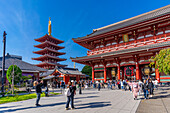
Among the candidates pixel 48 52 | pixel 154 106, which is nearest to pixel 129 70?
pixel 154 106

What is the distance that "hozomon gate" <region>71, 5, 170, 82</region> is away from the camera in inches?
692

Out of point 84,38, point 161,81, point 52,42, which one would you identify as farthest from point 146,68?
point 52,42

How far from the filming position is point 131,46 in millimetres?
20469

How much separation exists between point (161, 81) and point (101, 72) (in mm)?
10311

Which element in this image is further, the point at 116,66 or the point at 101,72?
the point at 101,72

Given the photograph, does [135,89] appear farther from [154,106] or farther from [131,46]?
[131,46]

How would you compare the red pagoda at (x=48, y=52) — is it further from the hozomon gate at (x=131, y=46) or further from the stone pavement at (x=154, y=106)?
the stone pavement at (x=154, y=106)

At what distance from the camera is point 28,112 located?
22.3 feet

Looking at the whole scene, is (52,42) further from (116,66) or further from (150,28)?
(150,28)

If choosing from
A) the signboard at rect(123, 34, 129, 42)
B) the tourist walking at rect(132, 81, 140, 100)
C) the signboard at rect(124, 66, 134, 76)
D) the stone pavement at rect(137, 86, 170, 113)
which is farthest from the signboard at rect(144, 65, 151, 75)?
the tourist walking at rect(132, 81, 140, 100)

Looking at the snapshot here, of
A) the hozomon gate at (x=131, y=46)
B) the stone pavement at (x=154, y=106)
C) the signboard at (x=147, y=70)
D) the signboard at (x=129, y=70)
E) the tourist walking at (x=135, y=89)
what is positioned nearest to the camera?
the stone pavement at (x=154, y=106)

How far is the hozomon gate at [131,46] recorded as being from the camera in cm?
1758

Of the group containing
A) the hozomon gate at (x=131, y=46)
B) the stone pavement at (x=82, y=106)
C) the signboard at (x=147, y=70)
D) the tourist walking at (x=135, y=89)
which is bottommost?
the stone pavement at (x=82, y=106)

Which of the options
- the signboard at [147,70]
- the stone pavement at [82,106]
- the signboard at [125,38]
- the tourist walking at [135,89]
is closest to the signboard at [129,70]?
the signboard at [147,70]
